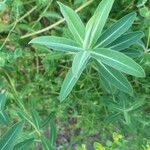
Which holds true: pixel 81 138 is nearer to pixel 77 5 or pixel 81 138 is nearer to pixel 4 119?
pixel 4 119

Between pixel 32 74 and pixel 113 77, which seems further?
pixel 32 74

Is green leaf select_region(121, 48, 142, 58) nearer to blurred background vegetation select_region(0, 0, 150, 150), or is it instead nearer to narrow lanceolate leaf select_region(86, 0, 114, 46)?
blurred background vegetation select_region(0, 0, 150, 150)

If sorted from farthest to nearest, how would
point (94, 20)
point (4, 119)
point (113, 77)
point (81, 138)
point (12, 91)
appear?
point (81, 138), point (12, 91), point (4, 119), point (113, 77), point (94, 20)

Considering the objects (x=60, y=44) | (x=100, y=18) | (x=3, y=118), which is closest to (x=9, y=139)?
(x=3, y=118)

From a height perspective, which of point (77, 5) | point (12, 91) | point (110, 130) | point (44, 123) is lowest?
point (110, 130)

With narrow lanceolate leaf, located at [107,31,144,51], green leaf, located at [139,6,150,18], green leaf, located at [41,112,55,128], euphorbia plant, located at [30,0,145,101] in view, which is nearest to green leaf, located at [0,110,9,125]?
green leaf, located at [41,112,55,128]

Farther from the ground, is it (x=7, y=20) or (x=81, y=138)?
(x=7, y=20)

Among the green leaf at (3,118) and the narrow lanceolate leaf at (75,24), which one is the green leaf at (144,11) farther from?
the green leaf at (3,118)

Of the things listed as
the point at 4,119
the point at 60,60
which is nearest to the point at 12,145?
the point at 4,119
